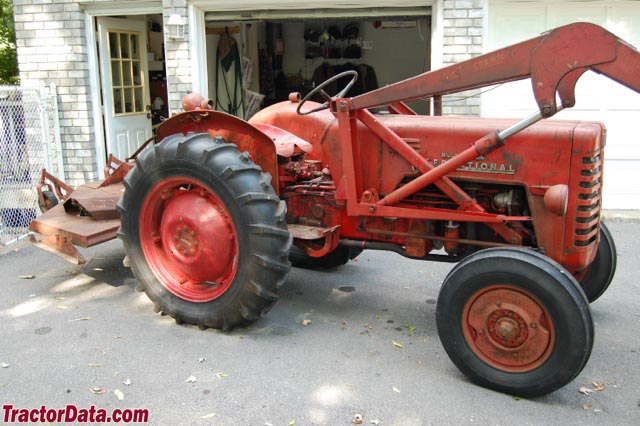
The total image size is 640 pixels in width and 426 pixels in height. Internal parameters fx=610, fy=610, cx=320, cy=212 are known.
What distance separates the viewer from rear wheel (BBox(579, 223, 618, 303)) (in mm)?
4160

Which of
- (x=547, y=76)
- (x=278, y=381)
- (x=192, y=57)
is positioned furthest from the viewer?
(x=192, y=57)

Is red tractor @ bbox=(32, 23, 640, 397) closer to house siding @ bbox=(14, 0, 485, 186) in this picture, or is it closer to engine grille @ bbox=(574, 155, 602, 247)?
engine grille @ bbox=(574, 155, 602, 247)

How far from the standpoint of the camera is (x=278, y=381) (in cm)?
347

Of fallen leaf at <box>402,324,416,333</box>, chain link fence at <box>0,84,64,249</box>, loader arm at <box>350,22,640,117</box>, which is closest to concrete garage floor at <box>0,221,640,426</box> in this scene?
fallen leaf at <box>402,324,416,333</box>

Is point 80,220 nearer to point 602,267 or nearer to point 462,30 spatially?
point 602,267


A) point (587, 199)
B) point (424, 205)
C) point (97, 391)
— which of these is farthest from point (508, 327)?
point (97, 391)

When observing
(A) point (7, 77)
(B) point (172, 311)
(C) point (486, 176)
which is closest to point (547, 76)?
(C) point (486, 176)

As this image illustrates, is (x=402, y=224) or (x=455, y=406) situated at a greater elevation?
(x=402, y=224)

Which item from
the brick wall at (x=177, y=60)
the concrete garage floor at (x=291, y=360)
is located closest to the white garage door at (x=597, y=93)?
the concrete garage floor at (x=291, y=360)

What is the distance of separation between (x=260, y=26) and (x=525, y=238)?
8772mm

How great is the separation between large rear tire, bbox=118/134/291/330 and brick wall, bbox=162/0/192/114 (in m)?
3.56

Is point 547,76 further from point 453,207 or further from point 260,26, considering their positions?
point 260,26

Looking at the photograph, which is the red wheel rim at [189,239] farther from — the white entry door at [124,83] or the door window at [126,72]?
the door window at [126,72]

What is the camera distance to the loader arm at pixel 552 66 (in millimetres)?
2936
